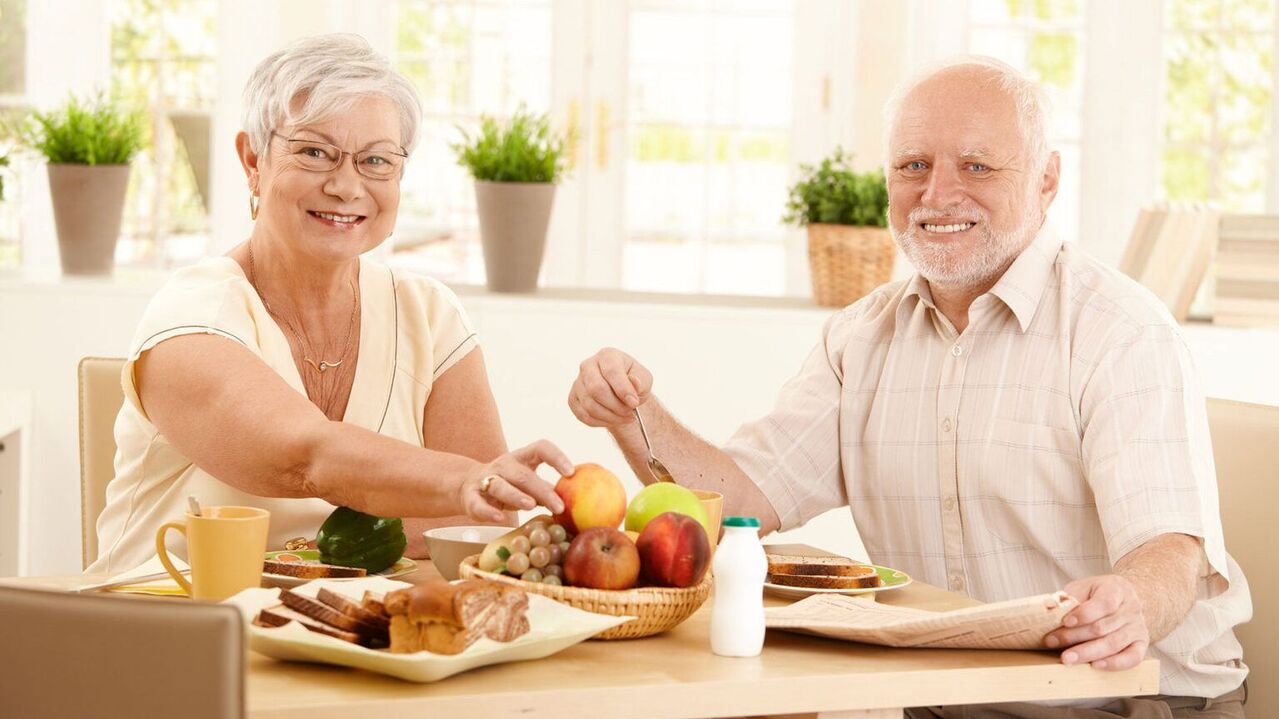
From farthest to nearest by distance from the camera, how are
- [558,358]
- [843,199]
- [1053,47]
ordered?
[1053,47]
[843,199]
[558,358]

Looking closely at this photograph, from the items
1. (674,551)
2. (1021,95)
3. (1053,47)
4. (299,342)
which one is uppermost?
(1053,47)

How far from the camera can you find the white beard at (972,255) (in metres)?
2.06

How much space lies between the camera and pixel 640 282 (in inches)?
187

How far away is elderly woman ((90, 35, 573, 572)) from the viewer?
1720mm

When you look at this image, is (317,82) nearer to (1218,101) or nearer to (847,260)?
(847,260)

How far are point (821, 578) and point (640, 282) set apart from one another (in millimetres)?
3169

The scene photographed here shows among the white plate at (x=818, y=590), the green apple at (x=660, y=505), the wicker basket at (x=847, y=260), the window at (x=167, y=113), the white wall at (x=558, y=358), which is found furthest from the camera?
the window at (x=167, y=113)

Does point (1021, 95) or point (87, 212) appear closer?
point (1021, 95)

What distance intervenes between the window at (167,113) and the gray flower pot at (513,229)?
1.35m

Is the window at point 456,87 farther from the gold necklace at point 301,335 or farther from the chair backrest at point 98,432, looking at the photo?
the gold necklace at point 301,335

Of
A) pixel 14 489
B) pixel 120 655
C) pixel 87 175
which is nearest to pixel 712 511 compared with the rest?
pixel 120 655

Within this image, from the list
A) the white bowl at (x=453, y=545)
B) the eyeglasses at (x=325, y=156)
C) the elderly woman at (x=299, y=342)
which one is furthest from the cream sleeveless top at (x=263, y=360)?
the white bowl at (x=453, y=545)

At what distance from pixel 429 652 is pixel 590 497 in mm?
272

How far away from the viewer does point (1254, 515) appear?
2.00 m
